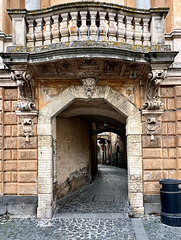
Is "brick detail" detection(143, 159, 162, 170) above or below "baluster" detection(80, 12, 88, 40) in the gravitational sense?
below

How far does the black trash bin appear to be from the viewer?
4.44m

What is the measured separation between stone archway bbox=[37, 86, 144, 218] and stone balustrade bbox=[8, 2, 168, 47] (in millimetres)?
1254

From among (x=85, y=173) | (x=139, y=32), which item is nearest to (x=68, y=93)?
(x=139, y=32)

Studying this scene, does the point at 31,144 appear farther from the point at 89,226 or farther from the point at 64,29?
the point at 64,29

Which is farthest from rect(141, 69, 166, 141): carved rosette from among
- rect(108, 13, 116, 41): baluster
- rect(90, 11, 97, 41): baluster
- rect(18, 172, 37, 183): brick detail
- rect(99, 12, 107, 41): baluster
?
rect(18, 172, 37, 183): brick detail

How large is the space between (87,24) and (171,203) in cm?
449

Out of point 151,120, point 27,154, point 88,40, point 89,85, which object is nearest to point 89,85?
point 89,85

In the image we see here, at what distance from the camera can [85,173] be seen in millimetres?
8953

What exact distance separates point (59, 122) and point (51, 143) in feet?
4.77

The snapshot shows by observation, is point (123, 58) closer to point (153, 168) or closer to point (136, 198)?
point (153, 168)

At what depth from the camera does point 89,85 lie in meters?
4.99

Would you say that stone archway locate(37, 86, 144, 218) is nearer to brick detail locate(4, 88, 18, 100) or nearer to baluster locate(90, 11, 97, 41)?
brick detail locate(4, 88, 18, 100)

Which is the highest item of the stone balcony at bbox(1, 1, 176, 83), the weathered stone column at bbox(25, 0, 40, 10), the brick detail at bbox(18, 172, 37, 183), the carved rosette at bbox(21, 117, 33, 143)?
the weathered stone column at bbox(25, 0, 40, 10)

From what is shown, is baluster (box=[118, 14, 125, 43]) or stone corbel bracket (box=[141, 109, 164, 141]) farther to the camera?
stone corbel bracket (box=[141, 109, 164, 141])
